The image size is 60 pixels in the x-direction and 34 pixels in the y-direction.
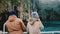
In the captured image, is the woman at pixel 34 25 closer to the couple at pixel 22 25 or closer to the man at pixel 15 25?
the couple at pixel 22 25

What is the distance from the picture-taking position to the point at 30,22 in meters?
4.88

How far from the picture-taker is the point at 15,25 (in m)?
4.89

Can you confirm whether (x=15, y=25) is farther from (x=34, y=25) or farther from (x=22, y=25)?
(x=34, y=25)

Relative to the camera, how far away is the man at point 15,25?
488 centimetres

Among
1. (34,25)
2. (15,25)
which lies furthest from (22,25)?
(34,25)

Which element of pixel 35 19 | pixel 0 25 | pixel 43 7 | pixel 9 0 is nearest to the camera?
pixel 35 19

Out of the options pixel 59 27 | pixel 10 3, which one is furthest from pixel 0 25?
pixel 59 27

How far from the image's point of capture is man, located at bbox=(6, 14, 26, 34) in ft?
16.0

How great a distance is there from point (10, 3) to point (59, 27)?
157 inches

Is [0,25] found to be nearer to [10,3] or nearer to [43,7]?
[10,3]

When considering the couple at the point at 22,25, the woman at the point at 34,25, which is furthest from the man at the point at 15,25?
the woman at the point at 34,25

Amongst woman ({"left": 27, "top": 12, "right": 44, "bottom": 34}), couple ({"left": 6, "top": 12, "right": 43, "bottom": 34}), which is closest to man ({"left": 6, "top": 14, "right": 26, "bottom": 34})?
couple ({"left": 6, "top": 12, "right": 43, "bottom": 34})

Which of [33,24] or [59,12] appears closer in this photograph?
[33,24]

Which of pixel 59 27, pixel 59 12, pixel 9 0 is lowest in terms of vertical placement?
pixel 59 27
